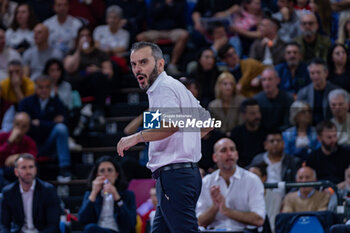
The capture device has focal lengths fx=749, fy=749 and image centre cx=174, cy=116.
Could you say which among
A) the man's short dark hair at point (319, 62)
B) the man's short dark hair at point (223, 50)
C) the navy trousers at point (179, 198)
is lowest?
the navy trousers at point (179, 198)

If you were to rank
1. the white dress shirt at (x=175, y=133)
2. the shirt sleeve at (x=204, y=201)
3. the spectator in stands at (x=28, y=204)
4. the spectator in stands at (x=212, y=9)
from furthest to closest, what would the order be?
1. the spectator in stands at (x=212, y=9)
2. the spectator in stands at (x=28, y=204)
3. the shirt sleeve at (x=204, y=201)
4. the white dress shirt at (x=175, y=133)

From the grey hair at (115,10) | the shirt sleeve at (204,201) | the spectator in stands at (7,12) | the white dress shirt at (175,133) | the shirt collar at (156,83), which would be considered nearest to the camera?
the white dress shirt at (175,133)

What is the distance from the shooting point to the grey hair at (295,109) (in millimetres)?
9383

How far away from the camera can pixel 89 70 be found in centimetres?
1100

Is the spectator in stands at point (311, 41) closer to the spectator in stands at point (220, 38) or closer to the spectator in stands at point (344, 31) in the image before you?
the spectator in stands at point (344, 31)

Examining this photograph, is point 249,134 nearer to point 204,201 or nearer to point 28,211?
point 204,201

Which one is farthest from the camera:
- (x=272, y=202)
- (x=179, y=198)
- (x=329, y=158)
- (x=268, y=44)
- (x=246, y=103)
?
(x=268, y=44)

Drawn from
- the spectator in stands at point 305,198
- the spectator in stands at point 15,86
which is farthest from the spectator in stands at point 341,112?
the spectator in stands at point 15,86

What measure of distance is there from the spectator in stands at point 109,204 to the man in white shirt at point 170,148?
2.67 m

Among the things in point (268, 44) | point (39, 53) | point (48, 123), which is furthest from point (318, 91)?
point (39, 53)

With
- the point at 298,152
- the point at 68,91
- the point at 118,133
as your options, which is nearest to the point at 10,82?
→ the point at 68,91

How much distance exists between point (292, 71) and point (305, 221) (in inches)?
143

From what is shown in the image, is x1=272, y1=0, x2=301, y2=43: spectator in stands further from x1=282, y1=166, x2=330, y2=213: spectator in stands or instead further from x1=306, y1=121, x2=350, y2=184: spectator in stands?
x1=282, y1=166, x2=330, y2=213: spectator in stands

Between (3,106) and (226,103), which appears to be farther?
(3,106)
